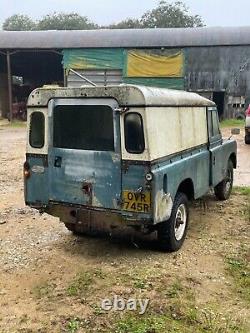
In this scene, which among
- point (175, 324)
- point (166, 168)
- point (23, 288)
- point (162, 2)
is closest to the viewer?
point (175, 324)

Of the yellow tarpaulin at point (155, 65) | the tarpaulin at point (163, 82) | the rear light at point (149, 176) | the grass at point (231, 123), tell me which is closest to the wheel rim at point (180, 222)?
the rear light at point (149, 176)

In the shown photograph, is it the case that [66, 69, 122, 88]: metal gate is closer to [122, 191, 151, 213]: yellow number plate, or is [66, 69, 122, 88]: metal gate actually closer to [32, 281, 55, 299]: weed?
[122, 191, 151, 213]: yellow number plate

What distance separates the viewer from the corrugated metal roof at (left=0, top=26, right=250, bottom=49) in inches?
1001

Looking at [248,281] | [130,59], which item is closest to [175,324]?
[248,281]

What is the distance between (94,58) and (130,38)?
2547 millimetres

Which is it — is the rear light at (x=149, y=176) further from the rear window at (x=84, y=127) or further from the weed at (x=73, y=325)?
the weed at (x=73, y=325)

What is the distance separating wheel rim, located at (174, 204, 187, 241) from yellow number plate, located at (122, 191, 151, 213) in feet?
3.04

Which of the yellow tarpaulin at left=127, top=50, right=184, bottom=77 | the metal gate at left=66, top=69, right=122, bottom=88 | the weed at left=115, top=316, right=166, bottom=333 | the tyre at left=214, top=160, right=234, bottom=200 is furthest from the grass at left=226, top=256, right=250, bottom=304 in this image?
the metal gate at left=66, top=69, right=122, bottom=88

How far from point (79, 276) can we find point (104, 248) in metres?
0.98

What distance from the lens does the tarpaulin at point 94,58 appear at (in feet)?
84.8

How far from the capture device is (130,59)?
2567 centimetres

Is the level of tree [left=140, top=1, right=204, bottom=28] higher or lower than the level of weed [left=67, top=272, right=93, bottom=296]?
higher

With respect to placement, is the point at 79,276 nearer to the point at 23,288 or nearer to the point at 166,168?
the point at 23,288

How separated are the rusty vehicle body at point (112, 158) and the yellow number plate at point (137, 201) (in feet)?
0.04
